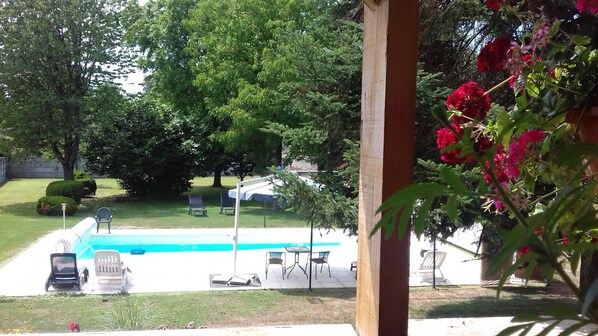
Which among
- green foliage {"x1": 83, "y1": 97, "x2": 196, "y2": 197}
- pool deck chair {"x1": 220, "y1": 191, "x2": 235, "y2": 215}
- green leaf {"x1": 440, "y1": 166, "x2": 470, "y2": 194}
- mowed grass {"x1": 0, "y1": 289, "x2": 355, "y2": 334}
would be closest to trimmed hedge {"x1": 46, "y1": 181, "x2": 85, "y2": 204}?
green foliage {"x1": 83, "y1": 97, "x2": 196, "y2": 197}

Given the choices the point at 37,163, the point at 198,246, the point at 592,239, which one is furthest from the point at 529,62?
the point at 37,163

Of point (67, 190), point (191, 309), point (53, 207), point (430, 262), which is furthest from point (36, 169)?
point (430, 262)

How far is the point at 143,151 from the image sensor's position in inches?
795

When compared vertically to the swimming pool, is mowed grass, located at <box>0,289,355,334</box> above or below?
below

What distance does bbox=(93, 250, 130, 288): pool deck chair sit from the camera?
866 centimetres

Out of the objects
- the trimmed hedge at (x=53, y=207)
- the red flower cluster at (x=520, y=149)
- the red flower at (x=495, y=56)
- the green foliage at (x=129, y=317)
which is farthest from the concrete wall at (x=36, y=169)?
the red flower cluster at (x=520, y=149)

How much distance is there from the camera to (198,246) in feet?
40.9

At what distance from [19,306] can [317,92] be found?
16.9 feet

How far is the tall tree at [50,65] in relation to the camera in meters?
18.3

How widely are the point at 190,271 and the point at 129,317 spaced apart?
11.1ft

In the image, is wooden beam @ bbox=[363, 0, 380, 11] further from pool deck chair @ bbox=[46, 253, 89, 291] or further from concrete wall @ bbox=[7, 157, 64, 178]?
concrete wall @ bbox=[7, 157, 64, 178]

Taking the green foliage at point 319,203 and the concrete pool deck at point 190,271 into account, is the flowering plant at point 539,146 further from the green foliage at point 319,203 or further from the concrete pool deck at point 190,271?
the concrete pool deck at point 190,271

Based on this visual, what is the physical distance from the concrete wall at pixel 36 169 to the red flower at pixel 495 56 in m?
31.1

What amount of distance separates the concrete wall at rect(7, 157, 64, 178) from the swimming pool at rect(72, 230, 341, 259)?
1857 cm
